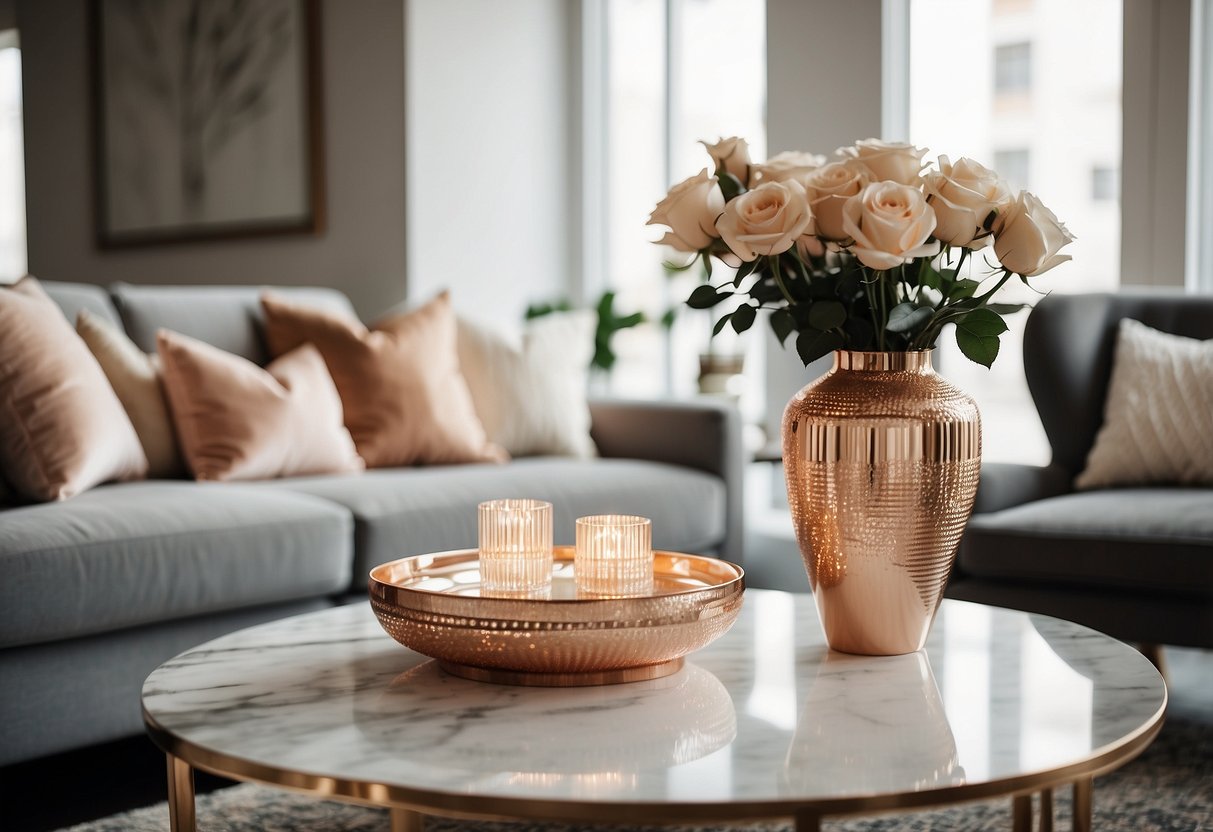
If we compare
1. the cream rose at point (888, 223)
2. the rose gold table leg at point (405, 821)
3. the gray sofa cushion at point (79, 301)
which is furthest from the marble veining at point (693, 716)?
the gray sofa cushion at point (79, 301)

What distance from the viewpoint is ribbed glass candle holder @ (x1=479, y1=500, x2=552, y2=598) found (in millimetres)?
1396

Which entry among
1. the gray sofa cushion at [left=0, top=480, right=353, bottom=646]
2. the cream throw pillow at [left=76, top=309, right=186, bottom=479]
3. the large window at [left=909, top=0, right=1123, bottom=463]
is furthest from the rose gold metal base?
the large window at [left=909, top=0, right=1123, bottom=463]

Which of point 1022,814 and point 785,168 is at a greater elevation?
point 785,168

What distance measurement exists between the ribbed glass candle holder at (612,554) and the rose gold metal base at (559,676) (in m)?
0.14

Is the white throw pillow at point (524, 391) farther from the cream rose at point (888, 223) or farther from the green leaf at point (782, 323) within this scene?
the cream rose at point (888, 223)

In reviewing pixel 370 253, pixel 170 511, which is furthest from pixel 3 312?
pixel 370 253

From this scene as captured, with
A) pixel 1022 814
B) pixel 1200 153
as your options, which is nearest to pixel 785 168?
pixel 1022 814

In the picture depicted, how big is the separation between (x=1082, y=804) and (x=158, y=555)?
1.52 m

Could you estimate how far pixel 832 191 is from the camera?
1291 millimetres

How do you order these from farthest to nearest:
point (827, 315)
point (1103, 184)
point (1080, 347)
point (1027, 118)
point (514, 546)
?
1. point (1027, 118)
2. point (1103, 184)
3. point (1080, 347)
4. point (514, 546)
5. point (827, 315)

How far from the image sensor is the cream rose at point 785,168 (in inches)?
52.8

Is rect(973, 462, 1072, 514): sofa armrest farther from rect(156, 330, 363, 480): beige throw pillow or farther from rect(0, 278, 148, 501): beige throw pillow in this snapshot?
rect(0, 278, 148, 501): beige throw pillow

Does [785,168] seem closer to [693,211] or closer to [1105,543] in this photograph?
[693,211]

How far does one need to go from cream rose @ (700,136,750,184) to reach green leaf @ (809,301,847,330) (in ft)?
0.63
